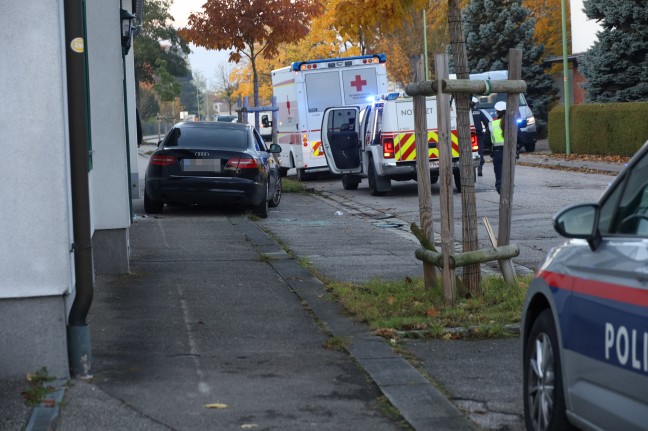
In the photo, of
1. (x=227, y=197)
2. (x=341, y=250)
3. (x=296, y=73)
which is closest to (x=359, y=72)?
(x=296, y=73)

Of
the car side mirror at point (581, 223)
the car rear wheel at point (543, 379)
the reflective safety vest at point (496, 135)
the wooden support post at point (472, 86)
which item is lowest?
the car rear wheel at point (543, 379)

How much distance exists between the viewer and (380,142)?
23.9 meters

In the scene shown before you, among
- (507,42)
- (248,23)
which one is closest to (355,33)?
(248,23)

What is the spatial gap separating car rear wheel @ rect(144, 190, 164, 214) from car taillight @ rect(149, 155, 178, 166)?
27.4 inches

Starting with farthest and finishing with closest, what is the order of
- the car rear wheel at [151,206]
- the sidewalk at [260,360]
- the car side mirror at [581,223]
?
the car rear wheel at [151,206] → the sidewalk at [260,360] → the car side mirror at [581,223]

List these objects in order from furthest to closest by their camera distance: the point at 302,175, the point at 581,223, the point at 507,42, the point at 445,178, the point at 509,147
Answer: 1. the point at 507,42
2. the point at 302,175
3. the point at 509,147
4. the point at 445,178
5. the point at 581,223

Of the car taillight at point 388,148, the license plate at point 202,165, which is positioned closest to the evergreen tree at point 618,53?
the car taillight at point 388,148

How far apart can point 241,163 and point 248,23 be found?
56.0 feet

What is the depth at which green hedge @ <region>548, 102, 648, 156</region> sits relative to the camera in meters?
32.1

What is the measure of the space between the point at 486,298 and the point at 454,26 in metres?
2.24

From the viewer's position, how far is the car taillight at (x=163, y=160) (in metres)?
18.4

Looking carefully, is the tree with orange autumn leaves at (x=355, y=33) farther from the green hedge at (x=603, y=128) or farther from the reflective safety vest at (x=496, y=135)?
the green hedge at (x=603, y=128)

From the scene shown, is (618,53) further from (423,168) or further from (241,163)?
(423,168)

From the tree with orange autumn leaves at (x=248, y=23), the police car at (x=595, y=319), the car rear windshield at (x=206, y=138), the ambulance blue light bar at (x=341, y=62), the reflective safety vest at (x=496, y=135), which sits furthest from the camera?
the tree with orange autumn leaves at (x=248, y=23)
